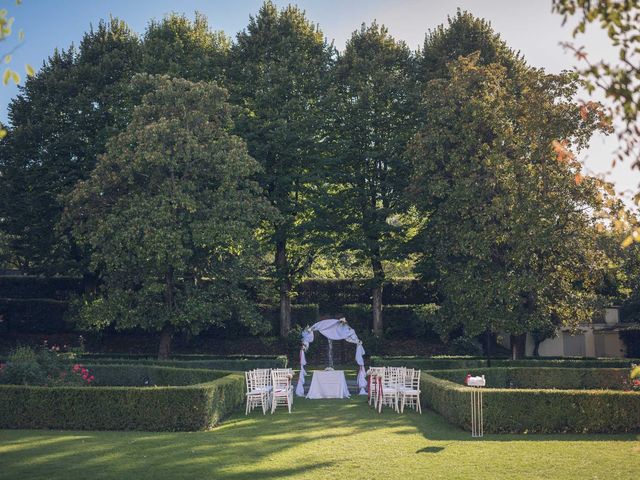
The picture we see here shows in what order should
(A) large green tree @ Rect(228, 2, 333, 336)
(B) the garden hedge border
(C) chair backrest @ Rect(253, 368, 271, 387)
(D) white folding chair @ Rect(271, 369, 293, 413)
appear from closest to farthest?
(D) white folding chair @ Rect(271, 369, 293, 413), (C) chair backrest @ Rect(253, 368, 271, 387), (B) the garden hedge border, (A) large green tree @ Rect(228, 2, 333, 336)

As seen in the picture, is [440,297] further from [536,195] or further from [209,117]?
[209,117]

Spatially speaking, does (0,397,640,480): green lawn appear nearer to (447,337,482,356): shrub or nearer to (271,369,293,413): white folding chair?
(271,369,293,413): white folding chair

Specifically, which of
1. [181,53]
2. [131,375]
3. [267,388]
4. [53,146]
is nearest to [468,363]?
[267,388]

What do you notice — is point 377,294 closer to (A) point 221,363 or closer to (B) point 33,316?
(A) point 221,363

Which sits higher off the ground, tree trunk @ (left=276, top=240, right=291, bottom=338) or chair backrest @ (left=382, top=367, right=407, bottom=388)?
tree trunk @ (left=276, top=240, right=291, bottom=338)

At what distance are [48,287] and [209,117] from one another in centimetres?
1859

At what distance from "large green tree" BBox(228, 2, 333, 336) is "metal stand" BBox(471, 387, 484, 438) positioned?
21.5 metres

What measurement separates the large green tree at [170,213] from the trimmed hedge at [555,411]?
54.2 ft

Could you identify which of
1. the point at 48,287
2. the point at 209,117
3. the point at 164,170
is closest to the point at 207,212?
the point at 164,170

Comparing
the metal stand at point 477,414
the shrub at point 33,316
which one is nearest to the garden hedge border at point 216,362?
the shrub at point 33,316

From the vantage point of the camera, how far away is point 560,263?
29.9m

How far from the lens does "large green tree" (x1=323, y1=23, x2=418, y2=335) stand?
36312 millimetres

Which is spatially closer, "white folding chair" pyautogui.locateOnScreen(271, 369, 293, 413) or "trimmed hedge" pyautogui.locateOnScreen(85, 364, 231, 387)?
"white folding chair" pyautogui.locateOnScreen(271, 369, 293, 413)

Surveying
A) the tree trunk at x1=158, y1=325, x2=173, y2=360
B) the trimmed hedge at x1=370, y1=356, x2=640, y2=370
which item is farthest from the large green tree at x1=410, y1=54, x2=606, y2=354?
the tree trunk at x1=158, y1=325, x2=173, y2=360
